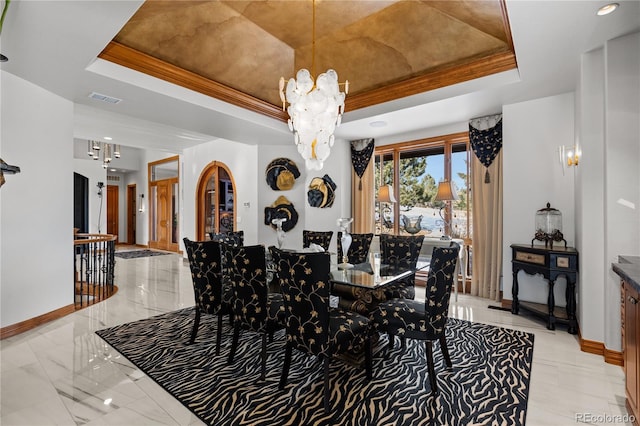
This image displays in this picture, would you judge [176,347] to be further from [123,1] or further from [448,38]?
[448,38]

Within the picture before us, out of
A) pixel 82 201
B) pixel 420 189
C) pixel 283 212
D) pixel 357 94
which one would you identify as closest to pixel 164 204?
pixel 82 201

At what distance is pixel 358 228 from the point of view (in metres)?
5.87

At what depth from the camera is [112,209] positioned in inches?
464

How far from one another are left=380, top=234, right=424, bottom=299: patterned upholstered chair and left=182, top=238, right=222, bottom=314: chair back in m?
1.75

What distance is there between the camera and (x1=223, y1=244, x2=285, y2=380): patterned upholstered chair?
240 centimetres

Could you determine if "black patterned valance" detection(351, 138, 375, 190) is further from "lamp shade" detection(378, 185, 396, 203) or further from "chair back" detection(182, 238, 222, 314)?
"chair back" detection(182, 238, 222, 314)

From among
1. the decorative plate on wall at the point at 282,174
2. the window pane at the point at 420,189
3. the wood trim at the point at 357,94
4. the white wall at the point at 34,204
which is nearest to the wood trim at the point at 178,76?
the wood trim at the point at 357,94

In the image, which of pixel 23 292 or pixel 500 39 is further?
pixel 23 292

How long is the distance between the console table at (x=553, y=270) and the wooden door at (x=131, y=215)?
1228 centimetres

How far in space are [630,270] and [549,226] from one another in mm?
1927

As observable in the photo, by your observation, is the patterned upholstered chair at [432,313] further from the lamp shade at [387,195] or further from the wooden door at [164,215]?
the wooden door at [164,215]

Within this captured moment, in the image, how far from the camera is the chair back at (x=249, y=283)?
2.41 metres

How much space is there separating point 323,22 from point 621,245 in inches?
141

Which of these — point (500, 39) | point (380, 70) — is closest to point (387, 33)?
point (380, 70)
